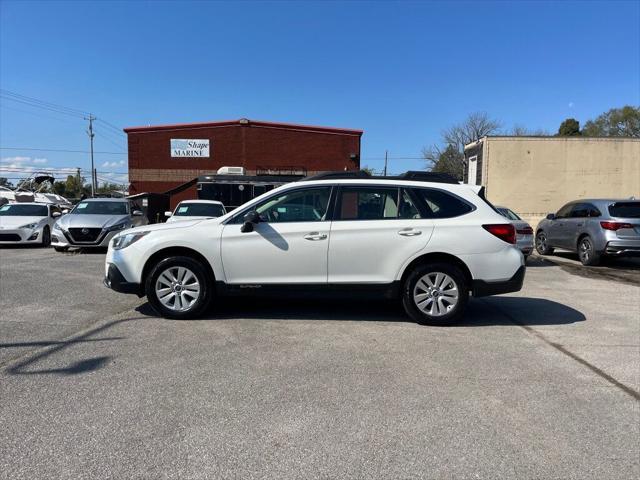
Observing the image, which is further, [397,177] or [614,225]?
[614,225]

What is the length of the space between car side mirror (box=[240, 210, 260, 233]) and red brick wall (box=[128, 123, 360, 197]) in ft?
87.7

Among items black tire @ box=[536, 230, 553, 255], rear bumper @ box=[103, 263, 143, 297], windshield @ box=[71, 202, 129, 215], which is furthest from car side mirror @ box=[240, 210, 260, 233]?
black tire @ box=[536, 230, 553, 255]

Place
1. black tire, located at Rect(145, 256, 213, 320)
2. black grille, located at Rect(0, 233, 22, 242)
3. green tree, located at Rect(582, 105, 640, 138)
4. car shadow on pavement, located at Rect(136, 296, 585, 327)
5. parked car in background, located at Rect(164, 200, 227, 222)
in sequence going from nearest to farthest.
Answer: black tire, located at Rect(145, 256, 213, 320) < car shadow on pavement, located at Rect(136, 296, 585, 327) < parked car in background, located at Rect(164, 200, 227, 222) < black grille, located at Rect(0, 233, 22, 242) < green tree, located at Rect(582, 105, 640, 138)

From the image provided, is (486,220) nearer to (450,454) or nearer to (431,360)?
(431,360)

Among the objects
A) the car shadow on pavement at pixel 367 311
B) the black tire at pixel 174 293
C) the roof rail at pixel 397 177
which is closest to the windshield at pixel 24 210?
the car shadow on pavement at pixel 367 311

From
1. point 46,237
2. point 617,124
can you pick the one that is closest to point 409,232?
point 46,237

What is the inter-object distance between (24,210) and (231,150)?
17756 millimetres

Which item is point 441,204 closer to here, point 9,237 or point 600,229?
point 600,229

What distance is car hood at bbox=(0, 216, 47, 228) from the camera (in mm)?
14625

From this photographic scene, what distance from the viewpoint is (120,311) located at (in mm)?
6465

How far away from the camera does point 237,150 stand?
3250cm

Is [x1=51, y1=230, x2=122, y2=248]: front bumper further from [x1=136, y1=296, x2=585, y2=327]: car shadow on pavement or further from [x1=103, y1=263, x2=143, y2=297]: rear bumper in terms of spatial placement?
[x1=103, y1=263, x2=143, y2=297]: rear bumper

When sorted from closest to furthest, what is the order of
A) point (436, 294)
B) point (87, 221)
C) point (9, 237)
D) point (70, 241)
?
point (436, 294), point (70, 241), point (87, 221), point (9, 237)

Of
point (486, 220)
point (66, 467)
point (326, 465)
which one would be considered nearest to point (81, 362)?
point (66, 467)
